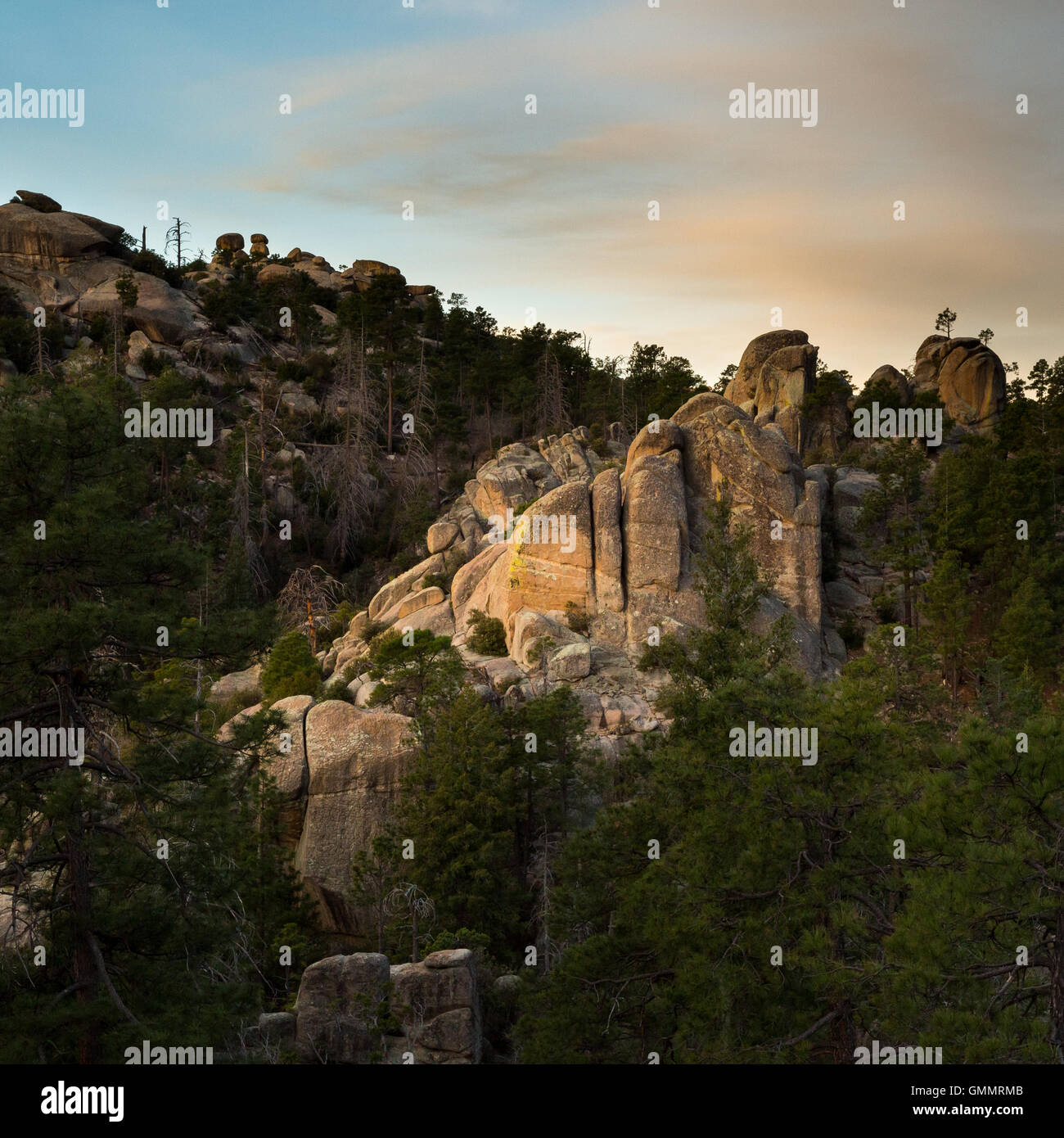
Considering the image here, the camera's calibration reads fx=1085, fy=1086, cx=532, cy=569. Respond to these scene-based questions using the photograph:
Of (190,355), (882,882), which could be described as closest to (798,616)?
(882,882)

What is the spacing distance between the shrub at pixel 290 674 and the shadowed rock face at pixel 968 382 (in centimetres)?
4662

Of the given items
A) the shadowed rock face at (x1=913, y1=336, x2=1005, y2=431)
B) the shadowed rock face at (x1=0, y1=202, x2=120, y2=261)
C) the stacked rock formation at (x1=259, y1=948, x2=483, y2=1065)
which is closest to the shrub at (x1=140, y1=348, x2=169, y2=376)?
the shadowed rock face at (x1=0, y1=202, x2=120, y2=261)

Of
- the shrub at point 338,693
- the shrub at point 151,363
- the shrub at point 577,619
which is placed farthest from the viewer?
the shrub at point 151,363

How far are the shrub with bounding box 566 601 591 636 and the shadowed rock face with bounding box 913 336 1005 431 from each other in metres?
40.0

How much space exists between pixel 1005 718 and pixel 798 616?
38.7 ft

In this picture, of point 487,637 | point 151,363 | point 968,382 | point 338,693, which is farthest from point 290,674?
point 968,382

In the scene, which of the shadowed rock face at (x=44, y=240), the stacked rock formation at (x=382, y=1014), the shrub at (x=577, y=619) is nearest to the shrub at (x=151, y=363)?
the shadowed rock face at (x=44, y=240)

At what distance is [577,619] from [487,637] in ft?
10.7

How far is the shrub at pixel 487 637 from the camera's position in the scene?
123ft

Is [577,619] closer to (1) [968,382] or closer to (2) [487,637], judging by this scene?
(2) [487,637]

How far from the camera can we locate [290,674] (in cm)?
3731

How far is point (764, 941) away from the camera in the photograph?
1451 cm

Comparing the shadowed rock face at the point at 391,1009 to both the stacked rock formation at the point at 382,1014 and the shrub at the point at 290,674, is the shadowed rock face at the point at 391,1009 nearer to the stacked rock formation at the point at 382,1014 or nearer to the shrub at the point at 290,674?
the stacked rock formation at the point at 382,1014
